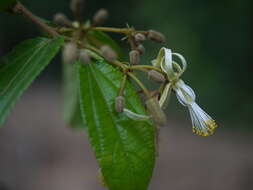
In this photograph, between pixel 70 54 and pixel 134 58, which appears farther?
pixel 134 58

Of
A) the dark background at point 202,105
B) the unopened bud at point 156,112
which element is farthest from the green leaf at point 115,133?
the dark background at point 202,105

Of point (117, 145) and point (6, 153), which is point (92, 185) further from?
point (117, 145)

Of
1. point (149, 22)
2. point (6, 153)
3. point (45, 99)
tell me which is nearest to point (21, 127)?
point (6, 153)

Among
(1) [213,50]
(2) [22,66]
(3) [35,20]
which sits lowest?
(2) [22,66]

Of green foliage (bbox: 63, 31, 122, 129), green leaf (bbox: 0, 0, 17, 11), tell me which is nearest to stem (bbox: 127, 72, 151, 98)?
green leaf (bbox: 0, 0, 17, 11)

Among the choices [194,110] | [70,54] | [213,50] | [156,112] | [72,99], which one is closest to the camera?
[70,54]

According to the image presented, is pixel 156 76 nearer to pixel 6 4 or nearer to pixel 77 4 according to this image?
pixel 77 4

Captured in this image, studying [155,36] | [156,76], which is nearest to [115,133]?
[156,76]
